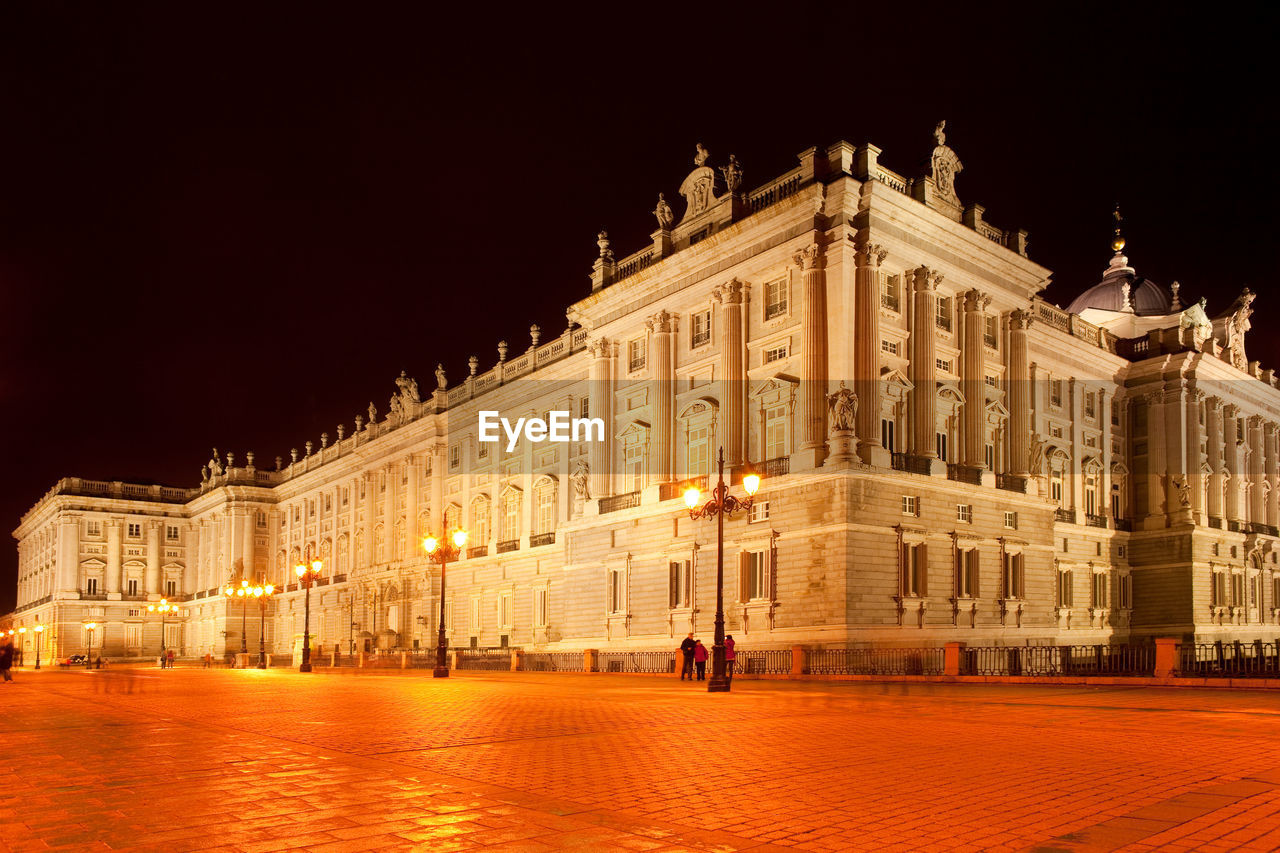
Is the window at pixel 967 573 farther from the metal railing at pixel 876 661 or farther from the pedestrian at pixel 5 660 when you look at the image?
the pedestrian at pixel 5 660

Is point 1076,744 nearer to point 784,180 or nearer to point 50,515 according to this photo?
point 784,180

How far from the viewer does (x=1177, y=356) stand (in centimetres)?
5747

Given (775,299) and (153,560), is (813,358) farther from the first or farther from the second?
(153,560)

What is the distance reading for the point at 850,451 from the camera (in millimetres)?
36125

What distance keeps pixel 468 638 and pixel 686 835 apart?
6045 centimetres

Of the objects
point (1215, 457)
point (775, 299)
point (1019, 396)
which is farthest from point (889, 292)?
point (1215, 457)

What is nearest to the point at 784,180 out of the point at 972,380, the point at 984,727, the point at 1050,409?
the point at 972,380

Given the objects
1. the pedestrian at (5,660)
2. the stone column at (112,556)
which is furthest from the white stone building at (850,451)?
the stone column at (112,556)

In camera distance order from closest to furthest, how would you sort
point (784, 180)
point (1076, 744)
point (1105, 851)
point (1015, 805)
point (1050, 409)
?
point (1105, 851)
point (1015, 805)
point (1076, 744)
point (784, 180)
point (1050, 409)

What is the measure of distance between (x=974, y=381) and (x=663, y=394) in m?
12.6

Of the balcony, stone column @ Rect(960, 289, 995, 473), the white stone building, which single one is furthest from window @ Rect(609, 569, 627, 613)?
the balcony

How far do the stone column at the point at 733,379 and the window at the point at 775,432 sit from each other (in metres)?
1.00

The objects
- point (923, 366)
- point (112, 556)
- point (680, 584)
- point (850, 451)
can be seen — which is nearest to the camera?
point (850, 451)

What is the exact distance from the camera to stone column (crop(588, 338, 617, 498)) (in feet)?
161
